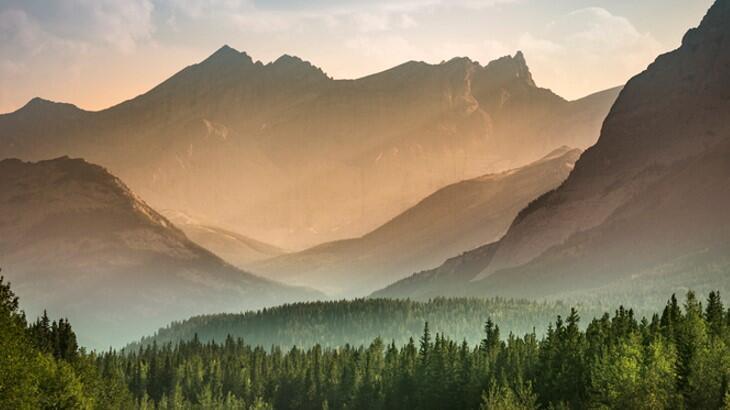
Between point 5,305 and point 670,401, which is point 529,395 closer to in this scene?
point 670,401

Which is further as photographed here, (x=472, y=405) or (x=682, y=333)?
(x=472, y=405)

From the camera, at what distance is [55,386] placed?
140250 millimetres

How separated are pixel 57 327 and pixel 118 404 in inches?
849

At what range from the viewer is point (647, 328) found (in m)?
178

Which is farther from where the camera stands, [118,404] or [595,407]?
[118,404]

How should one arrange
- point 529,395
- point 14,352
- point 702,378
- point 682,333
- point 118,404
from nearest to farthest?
point 14,352
point 702,378
point 682,333
point 529,395
point 118,404

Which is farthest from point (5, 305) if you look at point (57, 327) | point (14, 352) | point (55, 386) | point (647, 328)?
point (647, 328)

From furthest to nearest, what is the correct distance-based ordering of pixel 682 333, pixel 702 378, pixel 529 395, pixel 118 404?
1. pixel 118 404
2. pixel 529 395
3. pixel 682 333
4. pixel 702 378

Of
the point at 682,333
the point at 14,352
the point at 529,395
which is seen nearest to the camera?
the point at 14,352

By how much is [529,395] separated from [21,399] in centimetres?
8573

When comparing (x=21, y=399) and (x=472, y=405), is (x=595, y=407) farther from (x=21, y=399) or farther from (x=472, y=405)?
(x=21, y=399)

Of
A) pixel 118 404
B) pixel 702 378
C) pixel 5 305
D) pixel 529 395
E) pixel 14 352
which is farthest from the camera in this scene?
pixel 118 404

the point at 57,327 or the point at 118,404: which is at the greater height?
the point at 57,327

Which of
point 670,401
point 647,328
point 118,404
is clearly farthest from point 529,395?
point 118,404
